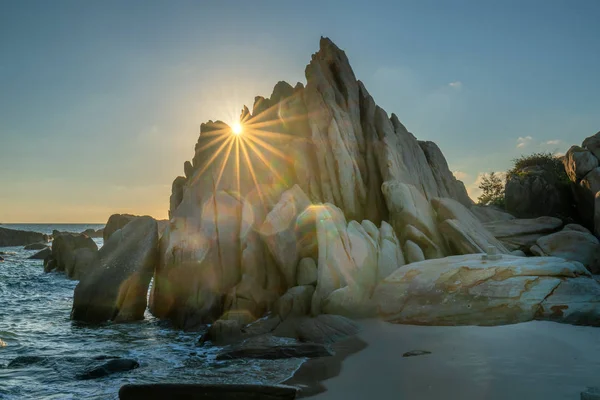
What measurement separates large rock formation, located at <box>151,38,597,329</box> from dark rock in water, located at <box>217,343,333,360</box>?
8.44 ft

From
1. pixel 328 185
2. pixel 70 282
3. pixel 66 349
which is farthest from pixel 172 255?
pixel 70 282

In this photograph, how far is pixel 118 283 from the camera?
18.4m

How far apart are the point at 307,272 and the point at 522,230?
14221mm

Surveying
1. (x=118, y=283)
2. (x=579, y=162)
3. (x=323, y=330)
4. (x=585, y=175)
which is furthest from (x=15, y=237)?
(x=585, y=175)

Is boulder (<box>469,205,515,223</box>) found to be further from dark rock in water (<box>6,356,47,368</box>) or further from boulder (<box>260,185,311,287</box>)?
dark rock in water (<box>6,356,47,368</box>)

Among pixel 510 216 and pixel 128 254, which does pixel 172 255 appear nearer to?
pixel 128 254

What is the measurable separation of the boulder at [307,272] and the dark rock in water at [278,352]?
475 cm

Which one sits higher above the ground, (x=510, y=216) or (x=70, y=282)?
(x=510, y=216)

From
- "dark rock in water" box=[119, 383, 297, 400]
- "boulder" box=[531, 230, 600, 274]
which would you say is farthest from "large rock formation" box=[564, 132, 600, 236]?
"dark rock in water" box=[119, 383, 297, 400]

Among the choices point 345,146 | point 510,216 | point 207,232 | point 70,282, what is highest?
point 345,146

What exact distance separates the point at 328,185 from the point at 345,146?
7.89 ft

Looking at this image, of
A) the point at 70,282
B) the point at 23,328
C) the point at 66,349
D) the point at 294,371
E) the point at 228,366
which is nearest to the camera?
the point at 294,371

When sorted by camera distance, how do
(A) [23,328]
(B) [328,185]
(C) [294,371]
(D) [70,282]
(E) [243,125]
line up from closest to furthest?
(C) [294,371] < (A) [23,328] < (B) [328,185] < (E) [243,125] < (D) [70,282]

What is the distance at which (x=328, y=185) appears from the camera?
68.8ft
